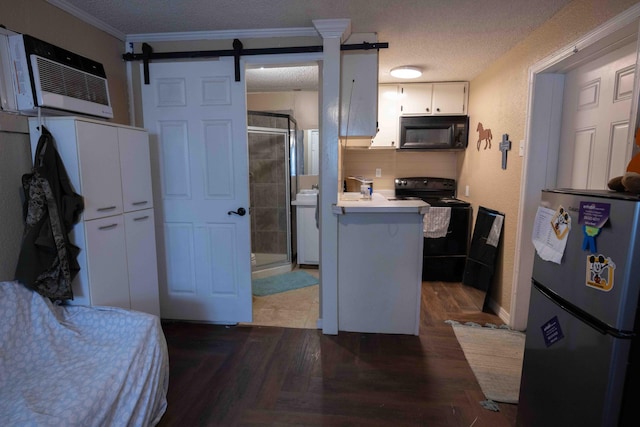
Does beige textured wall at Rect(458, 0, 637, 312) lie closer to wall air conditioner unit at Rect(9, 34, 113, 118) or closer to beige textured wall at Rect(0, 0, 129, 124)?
wall air conditioner unit at Rect(9, 34, 113, 118)

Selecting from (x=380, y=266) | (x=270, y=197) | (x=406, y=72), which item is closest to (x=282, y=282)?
(x=270, y=197)

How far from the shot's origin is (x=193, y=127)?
2520mm

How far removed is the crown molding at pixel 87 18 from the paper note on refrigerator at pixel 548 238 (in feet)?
9.51

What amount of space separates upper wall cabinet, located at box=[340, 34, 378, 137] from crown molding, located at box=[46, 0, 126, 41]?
1.70 metres

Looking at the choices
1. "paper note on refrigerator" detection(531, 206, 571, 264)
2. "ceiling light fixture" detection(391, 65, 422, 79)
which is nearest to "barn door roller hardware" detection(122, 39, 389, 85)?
"ceiling light fixture" detection(391, 65, 422, 79)

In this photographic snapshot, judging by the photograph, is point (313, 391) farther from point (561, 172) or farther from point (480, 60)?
point (480, 60)

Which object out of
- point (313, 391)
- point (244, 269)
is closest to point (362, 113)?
point (244, 269)

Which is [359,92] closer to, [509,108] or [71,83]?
[509,108]

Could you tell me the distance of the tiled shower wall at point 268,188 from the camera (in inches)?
151

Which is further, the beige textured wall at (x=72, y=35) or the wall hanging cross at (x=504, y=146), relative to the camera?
the wall hanging cross at (x=504, y=146)

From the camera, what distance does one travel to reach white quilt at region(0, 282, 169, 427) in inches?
48.6

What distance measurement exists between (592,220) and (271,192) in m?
3.25

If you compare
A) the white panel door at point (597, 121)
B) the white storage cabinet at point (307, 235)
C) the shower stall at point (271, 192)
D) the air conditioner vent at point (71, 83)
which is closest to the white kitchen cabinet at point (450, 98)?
the white panel door at point (597, 121)

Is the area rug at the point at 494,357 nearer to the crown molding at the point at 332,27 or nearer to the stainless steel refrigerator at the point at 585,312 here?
the stainless steel refrigerator at the point at 585,312
